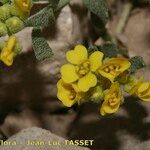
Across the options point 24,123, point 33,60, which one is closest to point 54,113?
point 24,123

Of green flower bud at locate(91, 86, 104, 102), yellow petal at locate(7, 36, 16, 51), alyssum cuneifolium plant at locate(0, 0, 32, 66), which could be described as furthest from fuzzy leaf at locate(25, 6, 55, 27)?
green flower bud at locate(91, 86, 104, 102)

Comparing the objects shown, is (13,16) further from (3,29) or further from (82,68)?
(82,68)

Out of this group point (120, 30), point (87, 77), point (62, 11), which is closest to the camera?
point (87, 77)

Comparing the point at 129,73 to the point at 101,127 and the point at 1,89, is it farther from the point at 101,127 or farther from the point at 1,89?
the point at 1,89

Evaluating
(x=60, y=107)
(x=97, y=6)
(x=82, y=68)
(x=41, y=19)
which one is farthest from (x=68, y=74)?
(x=60, y=107)

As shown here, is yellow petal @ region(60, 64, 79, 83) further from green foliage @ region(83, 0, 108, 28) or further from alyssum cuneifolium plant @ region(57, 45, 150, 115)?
green foliage @ region(83, 0, 108, 28)

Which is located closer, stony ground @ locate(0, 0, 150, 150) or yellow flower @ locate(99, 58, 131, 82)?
yellow flower @ locate(99, 58, 131, 82)
